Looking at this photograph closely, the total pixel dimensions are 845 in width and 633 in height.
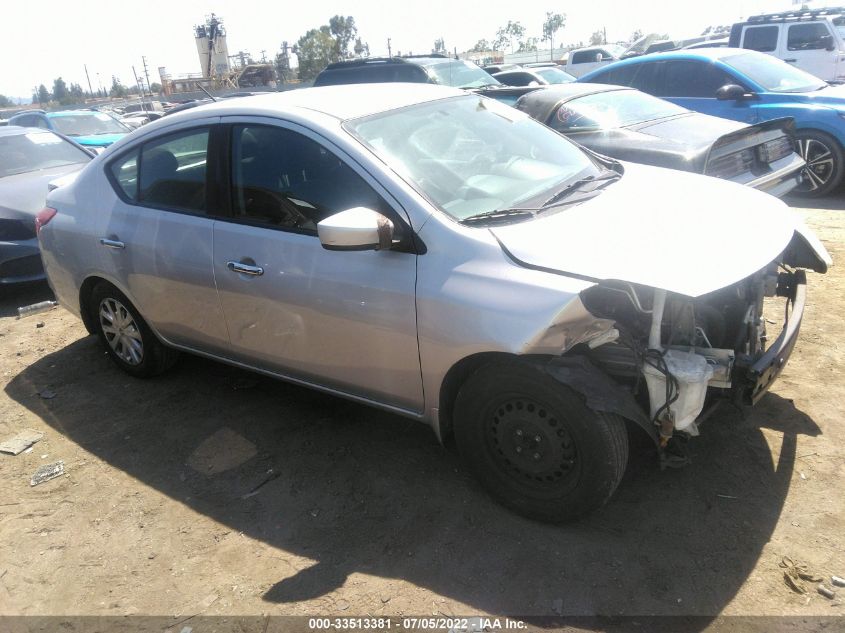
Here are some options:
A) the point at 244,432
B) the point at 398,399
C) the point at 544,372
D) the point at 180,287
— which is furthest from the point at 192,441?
the point at 544,372

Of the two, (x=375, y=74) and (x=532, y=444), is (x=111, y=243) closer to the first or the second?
(x=532, y=444)

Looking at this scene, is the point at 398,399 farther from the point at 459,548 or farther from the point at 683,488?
the point at 683,488

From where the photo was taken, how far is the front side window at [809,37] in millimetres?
12164

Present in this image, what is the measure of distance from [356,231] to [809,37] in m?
13.0

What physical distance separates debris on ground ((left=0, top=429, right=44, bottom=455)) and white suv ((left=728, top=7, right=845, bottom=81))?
499 inches

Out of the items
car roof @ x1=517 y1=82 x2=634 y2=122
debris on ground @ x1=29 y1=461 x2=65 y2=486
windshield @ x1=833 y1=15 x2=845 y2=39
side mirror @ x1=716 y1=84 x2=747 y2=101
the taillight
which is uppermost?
windshield @ x1=833 y1=15 x2=845 y2=39

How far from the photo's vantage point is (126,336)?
449 cm

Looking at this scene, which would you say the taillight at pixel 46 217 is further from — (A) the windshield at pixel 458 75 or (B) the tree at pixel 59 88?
(B) the tree at pixel 59 88

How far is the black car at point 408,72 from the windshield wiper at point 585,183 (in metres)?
7.79

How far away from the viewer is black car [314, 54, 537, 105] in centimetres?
1112

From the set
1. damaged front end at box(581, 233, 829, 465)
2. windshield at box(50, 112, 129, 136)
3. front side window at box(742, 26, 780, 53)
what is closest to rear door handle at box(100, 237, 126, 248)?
damaged front end at box(581, 233, 829, 465)

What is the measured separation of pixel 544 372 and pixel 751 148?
13.9 ft

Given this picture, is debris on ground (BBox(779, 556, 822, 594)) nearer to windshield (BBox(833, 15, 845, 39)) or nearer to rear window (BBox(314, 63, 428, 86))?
rear window (BBox(314, 63, 428, 86))

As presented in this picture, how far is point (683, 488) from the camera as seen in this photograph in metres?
3.09
